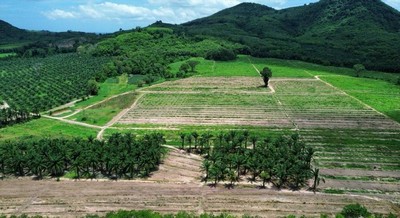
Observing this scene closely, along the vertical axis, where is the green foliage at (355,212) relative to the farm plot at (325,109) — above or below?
below

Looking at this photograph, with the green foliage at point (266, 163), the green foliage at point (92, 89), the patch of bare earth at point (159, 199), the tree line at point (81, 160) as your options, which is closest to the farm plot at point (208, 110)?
→ the green foliage at point (92, 89)

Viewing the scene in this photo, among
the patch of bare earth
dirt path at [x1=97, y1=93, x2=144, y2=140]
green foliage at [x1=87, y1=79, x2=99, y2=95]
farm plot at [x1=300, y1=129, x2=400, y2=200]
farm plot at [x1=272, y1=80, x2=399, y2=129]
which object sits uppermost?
green foliage at [x1=87, y1=79, x2=99, y2=95]

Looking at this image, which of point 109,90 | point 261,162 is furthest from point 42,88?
point 261,162

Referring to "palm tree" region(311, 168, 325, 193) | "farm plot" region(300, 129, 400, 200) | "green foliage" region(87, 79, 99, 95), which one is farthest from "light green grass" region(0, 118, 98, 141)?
"farm plot" region(300, 129, 400, 200)

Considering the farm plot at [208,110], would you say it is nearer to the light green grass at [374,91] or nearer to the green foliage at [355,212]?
the light green grass at [374,91]

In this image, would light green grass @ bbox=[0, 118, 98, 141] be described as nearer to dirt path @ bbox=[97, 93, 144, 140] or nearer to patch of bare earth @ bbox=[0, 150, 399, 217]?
dirt path @ bbox=[97, 93, 144, 140]

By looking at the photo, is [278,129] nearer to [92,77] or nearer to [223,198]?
[223,198]

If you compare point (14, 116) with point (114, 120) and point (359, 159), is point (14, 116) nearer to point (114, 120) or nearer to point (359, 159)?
point (114, 120)
